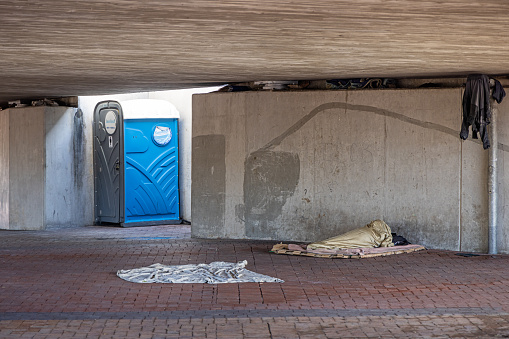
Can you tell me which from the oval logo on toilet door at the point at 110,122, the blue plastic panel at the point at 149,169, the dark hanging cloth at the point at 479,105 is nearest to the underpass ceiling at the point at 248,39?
the dark hanging cloth at the point at 479,105

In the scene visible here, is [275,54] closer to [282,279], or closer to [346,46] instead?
[346,46]

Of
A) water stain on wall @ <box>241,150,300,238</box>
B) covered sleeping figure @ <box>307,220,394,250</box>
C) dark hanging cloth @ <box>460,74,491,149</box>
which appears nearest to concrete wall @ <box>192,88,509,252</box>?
water stain on wall @ <box>241,150,300,238</box>

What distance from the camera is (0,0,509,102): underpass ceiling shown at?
5672 mm

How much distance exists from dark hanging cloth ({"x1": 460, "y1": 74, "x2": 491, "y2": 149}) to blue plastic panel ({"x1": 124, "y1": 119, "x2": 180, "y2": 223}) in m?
7.34

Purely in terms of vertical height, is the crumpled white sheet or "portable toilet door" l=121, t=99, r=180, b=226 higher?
"portable toilet door" l=121, t=99, r=180, b=226

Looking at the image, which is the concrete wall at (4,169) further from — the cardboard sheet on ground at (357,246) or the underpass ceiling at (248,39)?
the cardboard sheet on ground at (357,246)

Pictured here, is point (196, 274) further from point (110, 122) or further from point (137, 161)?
point (110, 122)

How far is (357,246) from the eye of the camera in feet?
34.9

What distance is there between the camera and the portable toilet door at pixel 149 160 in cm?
1530

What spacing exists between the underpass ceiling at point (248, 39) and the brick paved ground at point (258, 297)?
9.47 feet

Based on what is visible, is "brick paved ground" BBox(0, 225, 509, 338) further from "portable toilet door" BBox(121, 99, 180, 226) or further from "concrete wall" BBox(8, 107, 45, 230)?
"portable toilet door" BBox(121, 99, 180, 226)

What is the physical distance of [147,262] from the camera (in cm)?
998

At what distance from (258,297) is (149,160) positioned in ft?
27.9

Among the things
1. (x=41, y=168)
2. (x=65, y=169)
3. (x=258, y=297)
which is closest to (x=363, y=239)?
(x=258, y=297)
